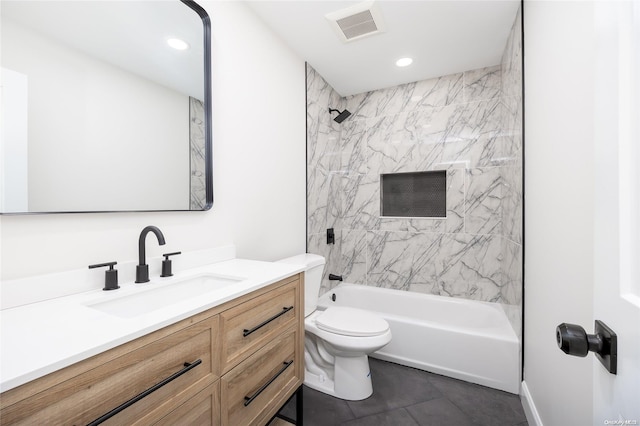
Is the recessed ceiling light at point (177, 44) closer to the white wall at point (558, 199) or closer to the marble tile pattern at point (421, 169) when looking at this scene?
the marble tile pattern at point (421, 169)

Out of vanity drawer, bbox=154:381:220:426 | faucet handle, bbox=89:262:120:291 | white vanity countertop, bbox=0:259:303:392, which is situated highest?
faucet handle, bbox=89:262:120:291

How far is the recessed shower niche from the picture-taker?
2779 mm

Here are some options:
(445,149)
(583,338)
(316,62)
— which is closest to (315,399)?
(583,338)

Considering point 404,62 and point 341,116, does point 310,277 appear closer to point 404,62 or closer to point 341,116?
point 341,116

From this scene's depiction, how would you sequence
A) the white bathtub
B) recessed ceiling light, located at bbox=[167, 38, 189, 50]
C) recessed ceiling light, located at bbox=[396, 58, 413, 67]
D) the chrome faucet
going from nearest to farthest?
the chrome faucet, recessed ceiling light, located at bbox=[167, 38, 189, 50], the white bathtub, recessed ceiling light, located at bbox=[396, 58, 413, 67]

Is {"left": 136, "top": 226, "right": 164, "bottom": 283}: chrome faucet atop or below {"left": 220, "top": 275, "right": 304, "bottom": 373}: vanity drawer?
atop

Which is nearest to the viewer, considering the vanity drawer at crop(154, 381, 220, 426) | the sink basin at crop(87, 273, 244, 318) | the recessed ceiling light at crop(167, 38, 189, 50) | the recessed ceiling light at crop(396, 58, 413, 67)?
the vanity drawer at crop(154, 381, 220, 426)

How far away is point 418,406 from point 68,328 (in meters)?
1.86

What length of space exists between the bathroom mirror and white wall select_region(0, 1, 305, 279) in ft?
0.26

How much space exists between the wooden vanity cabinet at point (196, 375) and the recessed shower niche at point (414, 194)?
1847 millimetres

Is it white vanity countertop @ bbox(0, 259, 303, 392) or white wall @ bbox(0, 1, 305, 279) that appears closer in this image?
white vanity countertop @ bbox(0, 259, 303, 392)

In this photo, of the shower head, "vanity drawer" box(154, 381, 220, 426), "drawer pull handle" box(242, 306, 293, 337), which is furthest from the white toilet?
the shower head

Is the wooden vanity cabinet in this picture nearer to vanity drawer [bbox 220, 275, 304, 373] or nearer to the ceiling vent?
vanity drawer [bbox 220, 275, 304, 373]

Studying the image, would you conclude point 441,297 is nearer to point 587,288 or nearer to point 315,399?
point 315,399
